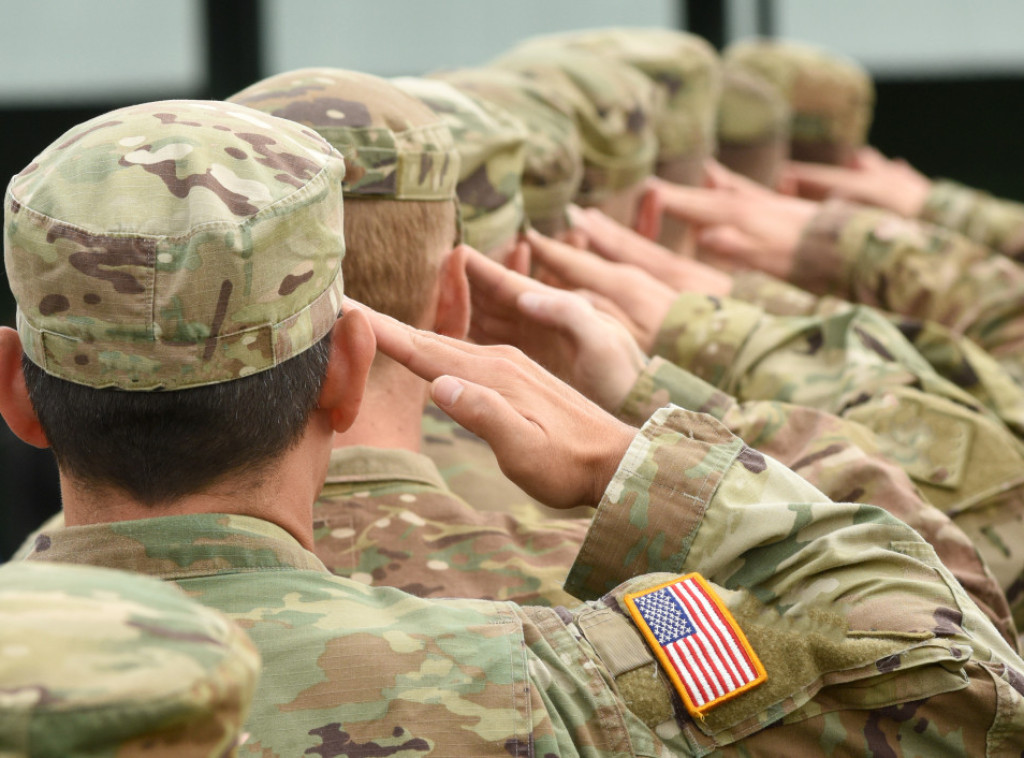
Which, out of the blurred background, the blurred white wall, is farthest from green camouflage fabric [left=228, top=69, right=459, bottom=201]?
the blurred white wall

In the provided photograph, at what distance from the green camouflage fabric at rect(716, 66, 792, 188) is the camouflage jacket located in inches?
115

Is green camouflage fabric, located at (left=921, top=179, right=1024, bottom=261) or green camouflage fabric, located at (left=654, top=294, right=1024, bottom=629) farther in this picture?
green camouflage fabric, located at (left=921, top=179, right=1024, bottom=261)

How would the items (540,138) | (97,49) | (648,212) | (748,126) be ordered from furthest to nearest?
(97,49) → (748,126) → (648,212) → (540,138)

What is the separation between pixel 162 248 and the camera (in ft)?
3.37

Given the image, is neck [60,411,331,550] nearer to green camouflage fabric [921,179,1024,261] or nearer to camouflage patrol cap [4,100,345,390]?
camouflage patrol cap [4,100,345,390]

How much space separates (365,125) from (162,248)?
0.59m

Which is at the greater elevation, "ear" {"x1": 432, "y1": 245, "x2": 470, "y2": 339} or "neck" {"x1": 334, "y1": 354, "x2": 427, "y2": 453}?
"ear" {"x1": 432, "y1": 245, "x2": 470, "y2": 339}

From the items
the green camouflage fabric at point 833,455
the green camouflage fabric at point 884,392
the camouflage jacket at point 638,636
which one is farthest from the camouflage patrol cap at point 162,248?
the green camouflage fabric at point 884,392

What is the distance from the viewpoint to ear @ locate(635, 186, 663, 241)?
3170 mm

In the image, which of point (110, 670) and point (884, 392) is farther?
point (884, 392)

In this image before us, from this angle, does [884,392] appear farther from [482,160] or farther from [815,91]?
[815,91]

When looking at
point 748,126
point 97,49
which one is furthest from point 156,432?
point 97,49

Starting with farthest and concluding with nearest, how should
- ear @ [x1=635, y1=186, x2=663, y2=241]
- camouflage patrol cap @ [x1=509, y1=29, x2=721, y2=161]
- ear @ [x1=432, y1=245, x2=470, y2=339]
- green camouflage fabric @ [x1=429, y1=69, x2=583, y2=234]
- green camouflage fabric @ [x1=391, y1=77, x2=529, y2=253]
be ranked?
camouflage patrol cap @ [x1=509, y1=29, x2=721, y2=161], ear @ [x1=635, y1=186, x2=663, y2=241], green camouflage fabric @ [x1=429, y1=69, x2=583, y2=234], green camouflage fabric @ [x1=391, y1=77, x2=529, y2=253], ear @ [x1=432, y1=245, x2=470, y2=339]

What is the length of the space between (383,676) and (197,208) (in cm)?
42
